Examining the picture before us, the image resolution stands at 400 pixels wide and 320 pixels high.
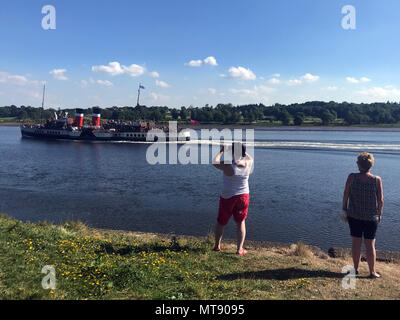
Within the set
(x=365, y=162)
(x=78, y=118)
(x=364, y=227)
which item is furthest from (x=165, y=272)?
(x=78, y=118)

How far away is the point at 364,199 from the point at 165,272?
3473mm

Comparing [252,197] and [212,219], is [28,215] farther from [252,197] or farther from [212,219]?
[252,197]

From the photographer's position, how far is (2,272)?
15.7ft

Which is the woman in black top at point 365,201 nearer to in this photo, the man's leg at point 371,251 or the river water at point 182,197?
the man's leg at point 371,251

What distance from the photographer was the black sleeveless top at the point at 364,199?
497cm

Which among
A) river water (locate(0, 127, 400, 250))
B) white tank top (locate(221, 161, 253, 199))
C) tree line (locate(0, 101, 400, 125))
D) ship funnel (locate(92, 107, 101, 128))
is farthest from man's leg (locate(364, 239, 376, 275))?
tree line (locate(0, 101, 400, 125))

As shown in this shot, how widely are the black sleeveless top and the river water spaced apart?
5.51 meters

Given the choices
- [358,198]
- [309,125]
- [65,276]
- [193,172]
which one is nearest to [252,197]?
[193,172]

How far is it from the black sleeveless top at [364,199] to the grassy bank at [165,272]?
1.09 metres

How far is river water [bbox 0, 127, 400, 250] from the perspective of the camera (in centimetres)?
1213

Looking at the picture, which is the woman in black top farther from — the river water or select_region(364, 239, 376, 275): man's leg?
the river water

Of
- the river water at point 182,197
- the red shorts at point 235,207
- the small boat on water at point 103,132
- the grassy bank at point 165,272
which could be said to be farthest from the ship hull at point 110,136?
the red shorts at point 235,207

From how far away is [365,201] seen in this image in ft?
16.4
